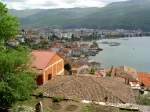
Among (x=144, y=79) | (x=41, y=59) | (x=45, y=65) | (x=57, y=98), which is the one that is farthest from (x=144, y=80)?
(x=57, y=98)

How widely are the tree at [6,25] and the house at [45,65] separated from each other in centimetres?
523

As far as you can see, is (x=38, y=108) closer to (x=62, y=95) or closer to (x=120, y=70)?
(x=62, y=95)

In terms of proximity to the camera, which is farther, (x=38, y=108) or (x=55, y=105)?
(x=55, y=105)

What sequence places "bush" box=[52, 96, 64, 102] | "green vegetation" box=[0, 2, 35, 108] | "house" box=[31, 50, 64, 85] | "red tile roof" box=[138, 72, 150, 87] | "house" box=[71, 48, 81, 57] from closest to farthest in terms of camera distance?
"green vegetation" box=[0, 2, 35, 108], "bush" box=[52, 96, 64, 102], "house" box=[31, 50, 64, 85], "red tile roof" box=[138, 72, 150, 87], "house" box=[71, 48, 81, 57]

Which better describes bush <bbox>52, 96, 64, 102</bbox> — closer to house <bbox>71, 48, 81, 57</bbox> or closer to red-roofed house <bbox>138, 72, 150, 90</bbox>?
red-roofed house <bbox>138, 72, 150, 90</bbox>

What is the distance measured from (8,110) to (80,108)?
393cm

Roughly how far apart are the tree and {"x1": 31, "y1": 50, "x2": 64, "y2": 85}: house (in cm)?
523

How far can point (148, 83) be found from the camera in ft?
144

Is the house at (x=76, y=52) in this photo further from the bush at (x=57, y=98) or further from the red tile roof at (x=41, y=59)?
the bush at (x=57, y=98)

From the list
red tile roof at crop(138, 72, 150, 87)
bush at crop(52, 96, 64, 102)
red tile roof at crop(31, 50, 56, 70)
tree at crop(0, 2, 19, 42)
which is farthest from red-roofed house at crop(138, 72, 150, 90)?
tree at crop(0, 2, 19, 42)

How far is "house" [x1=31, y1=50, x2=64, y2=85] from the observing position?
25828mm

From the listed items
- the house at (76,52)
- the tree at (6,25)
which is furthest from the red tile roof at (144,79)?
the house at (76,52)

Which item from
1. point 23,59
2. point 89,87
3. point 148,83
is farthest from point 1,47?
point 148,83

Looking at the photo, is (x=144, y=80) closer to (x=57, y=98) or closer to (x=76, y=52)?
(x=57, y=98)
